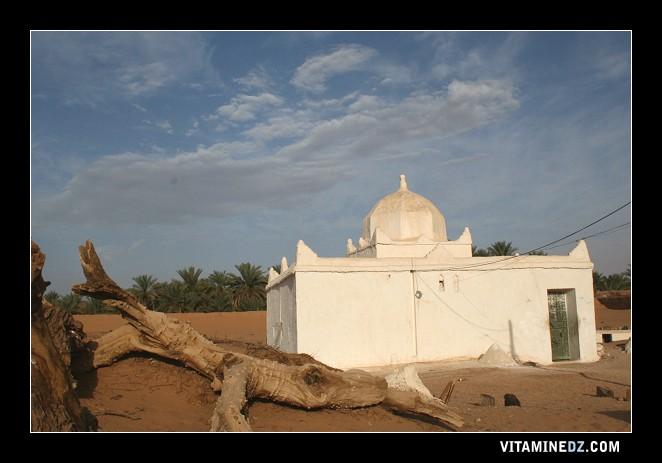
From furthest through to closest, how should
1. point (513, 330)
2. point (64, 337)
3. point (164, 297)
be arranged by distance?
point (164, 297), point (513, 330), point (64, 337)

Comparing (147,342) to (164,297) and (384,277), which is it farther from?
(164,297)

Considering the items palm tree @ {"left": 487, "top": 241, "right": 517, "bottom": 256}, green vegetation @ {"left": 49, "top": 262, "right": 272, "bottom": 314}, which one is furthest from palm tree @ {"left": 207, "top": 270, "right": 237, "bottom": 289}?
palm tree @ {"left": 487, "top": 241, "right": 517, "bottom": 256}

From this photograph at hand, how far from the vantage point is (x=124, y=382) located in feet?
25.8

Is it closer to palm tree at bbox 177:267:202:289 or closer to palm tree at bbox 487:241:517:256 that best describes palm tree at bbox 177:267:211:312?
palm tree at bbox 177:267:202:289

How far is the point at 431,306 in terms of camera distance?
16484 millimetres

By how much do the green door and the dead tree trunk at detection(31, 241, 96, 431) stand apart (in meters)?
15.0

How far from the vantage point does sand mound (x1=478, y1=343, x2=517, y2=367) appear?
52.3ft

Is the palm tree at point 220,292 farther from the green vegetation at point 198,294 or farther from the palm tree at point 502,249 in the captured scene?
the palm tree at point 502,249

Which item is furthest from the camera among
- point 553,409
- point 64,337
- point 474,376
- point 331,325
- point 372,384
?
point 331,325

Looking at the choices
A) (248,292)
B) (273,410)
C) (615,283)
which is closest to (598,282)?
(615,283)

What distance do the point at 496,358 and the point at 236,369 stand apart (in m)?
10.9

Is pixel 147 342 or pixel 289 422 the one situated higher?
pixel 147 342

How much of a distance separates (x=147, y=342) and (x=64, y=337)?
1.21 meters

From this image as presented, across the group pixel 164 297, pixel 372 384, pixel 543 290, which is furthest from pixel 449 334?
pixel 164 297
